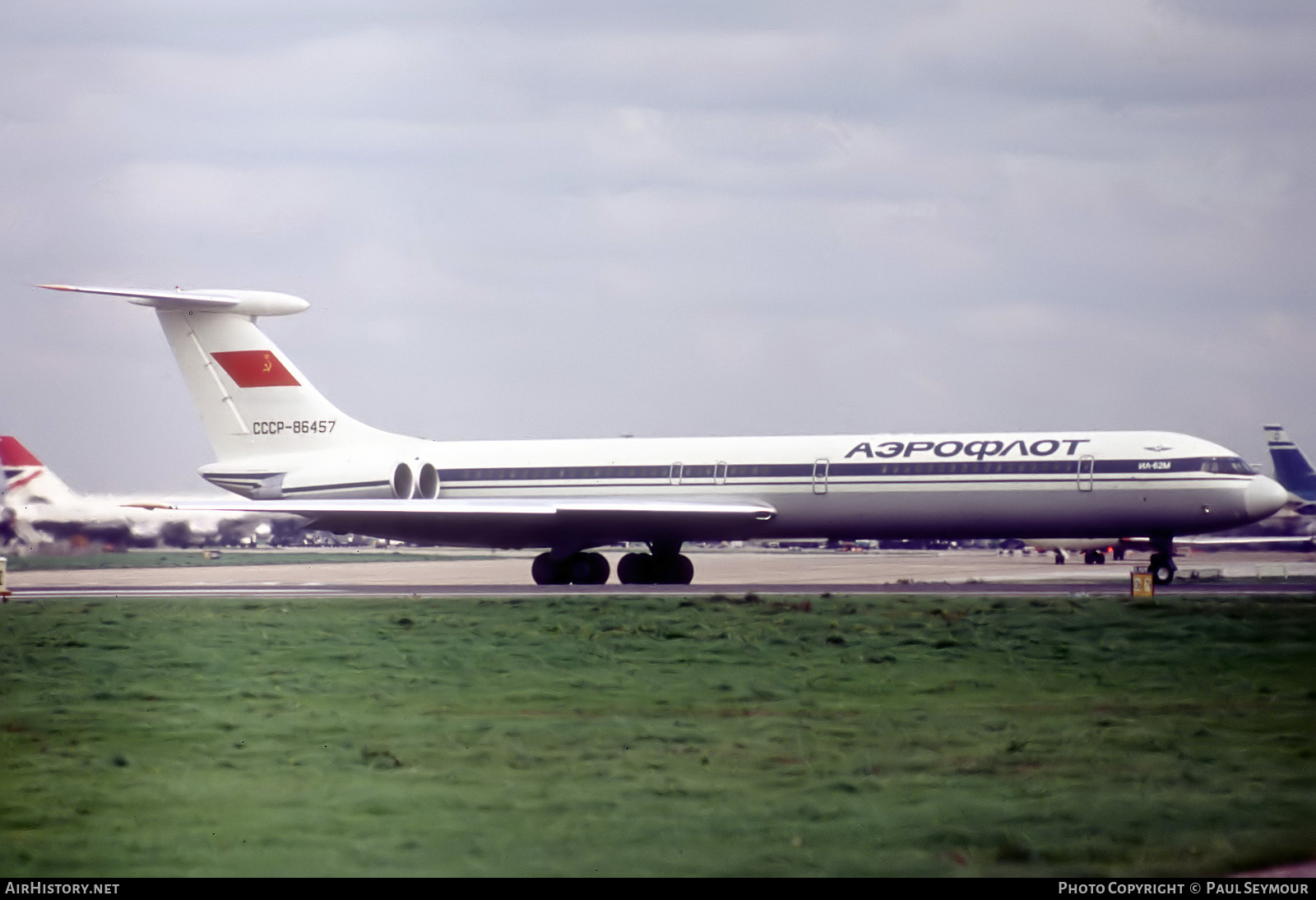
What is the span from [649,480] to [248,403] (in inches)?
429

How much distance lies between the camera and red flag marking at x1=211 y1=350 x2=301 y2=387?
37906 mm

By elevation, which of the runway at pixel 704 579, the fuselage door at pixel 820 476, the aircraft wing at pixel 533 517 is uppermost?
the fuselage door at pixel 820 476

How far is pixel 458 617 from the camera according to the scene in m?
22.9

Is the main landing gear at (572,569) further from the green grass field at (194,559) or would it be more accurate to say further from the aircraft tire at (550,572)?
the green grass field at (194,559)

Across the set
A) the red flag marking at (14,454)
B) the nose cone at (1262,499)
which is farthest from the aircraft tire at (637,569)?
the red flag marking at (14,454)

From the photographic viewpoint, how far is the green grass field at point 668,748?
805cm

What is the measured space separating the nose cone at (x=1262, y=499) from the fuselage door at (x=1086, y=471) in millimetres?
3113

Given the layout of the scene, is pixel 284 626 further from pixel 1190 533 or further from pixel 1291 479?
pixel 1291 479

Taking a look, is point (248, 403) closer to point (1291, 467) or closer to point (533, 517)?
point (533, 517)

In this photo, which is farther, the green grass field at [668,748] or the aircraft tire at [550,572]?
the aircraft tire at [550,572]

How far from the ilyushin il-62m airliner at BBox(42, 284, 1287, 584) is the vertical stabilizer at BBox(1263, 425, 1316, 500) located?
135ft

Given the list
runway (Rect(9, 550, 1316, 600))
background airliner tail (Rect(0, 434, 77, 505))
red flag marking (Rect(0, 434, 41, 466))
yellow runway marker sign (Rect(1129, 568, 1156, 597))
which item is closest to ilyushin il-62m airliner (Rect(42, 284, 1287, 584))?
runway (Rect(9, 550, 1316, 600))

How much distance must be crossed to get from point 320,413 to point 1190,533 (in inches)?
839

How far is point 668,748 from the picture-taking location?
11.3 m
